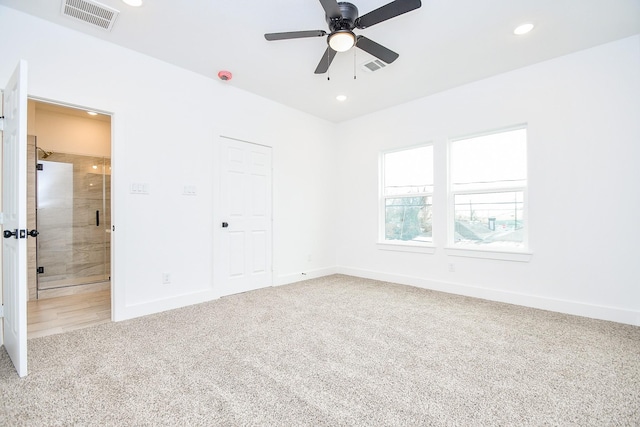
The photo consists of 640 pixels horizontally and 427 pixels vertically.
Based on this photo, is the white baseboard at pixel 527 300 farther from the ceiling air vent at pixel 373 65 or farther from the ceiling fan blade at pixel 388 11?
the ceiling fan blade at pixel 388 11

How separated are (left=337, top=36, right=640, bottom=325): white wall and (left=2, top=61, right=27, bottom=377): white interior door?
4.17 metres

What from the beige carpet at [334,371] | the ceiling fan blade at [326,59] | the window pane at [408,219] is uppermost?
the ceiling fan blade at [326,59]

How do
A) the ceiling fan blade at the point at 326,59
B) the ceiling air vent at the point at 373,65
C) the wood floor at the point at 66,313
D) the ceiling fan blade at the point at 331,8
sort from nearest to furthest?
1. the ceiling fan blade at the point at 331,8
2. the ceiling fan blade at the point at 326,59
3. the wood floor at the point at 66,313
4. the ceiling air vent at the point at 373,65

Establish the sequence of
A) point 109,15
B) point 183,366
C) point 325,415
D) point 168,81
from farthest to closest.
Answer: point 168,81 → point 109,15 → point 183,366 → point 325,415

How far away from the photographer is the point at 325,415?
1541 mm

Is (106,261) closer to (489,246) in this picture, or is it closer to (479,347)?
(479,347)

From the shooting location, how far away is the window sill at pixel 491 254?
3404mm

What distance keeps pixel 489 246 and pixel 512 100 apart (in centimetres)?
180

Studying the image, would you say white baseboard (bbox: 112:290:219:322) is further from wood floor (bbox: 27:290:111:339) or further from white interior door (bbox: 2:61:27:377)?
white interior door (bbox: 2:61:27:377)

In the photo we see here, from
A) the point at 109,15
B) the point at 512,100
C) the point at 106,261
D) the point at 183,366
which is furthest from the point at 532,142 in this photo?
the point at 106,261

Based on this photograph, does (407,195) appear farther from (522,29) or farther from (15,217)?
(15,217)

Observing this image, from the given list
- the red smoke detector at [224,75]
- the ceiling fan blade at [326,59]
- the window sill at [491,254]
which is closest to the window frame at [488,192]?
the window sill at [491,254]

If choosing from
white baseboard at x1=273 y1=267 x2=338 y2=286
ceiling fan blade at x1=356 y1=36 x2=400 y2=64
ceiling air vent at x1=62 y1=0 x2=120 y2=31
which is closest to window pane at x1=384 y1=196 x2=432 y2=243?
white baseboard at x1=273 y1=267 x2=338 y2=286

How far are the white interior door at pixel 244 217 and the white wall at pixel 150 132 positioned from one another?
18 centimetres
